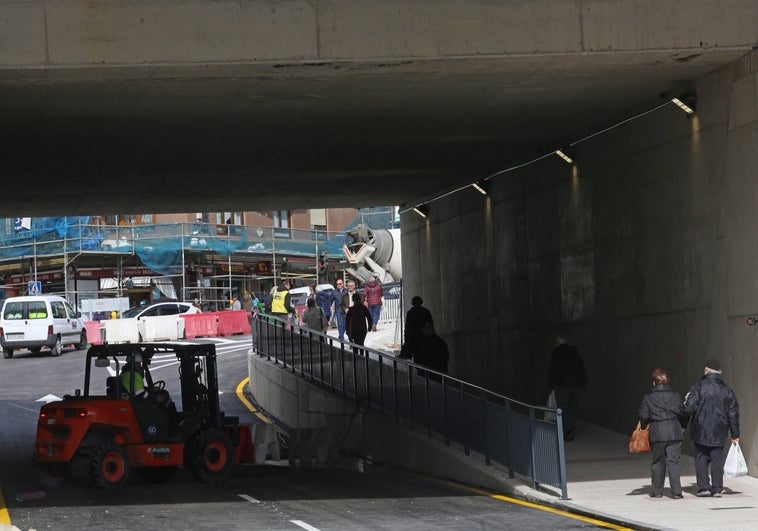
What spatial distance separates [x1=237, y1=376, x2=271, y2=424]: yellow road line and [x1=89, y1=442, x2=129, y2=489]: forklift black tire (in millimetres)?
9603

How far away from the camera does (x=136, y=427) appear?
1772 centimetres

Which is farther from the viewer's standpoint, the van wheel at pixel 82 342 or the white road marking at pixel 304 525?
the van wheel at pixel 82 342

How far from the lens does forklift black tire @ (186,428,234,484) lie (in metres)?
18.2

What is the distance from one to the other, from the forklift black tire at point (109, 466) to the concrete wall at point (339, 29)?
580cm

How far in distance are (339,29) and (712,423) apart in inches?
245

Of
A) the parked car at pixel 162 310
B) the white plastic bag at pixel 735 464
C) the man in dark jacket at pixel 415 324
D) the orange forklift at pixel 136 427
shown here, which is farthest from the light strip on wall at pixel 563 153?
the parked car at pixel 162 310

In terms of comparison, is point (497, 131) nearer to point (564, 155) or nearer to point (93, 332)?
point (564, 155)

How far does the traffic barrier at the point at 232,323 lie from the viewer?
4822cm

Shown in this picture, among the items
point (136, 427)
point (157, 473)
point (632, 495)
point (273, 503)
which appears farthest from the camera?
point (157, 473)

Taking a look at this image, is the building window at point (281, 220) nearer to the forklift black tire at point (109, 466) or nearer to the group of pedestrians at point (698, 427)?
the forklift black tire at point (109, 466)

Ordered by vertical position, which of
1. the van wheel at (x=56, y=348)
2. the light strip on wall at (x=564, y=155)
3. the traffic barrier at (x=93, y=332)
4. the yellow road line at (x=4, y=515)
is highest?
the light strip on wall at (x=564, y=155)

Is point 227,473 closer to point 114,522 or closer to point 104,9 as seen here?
point 114,522

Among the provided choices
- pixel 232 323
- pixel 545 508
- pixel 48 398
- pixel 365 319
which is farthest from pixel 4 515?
pixel 232 323

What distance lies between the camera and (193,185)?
25.8 m
